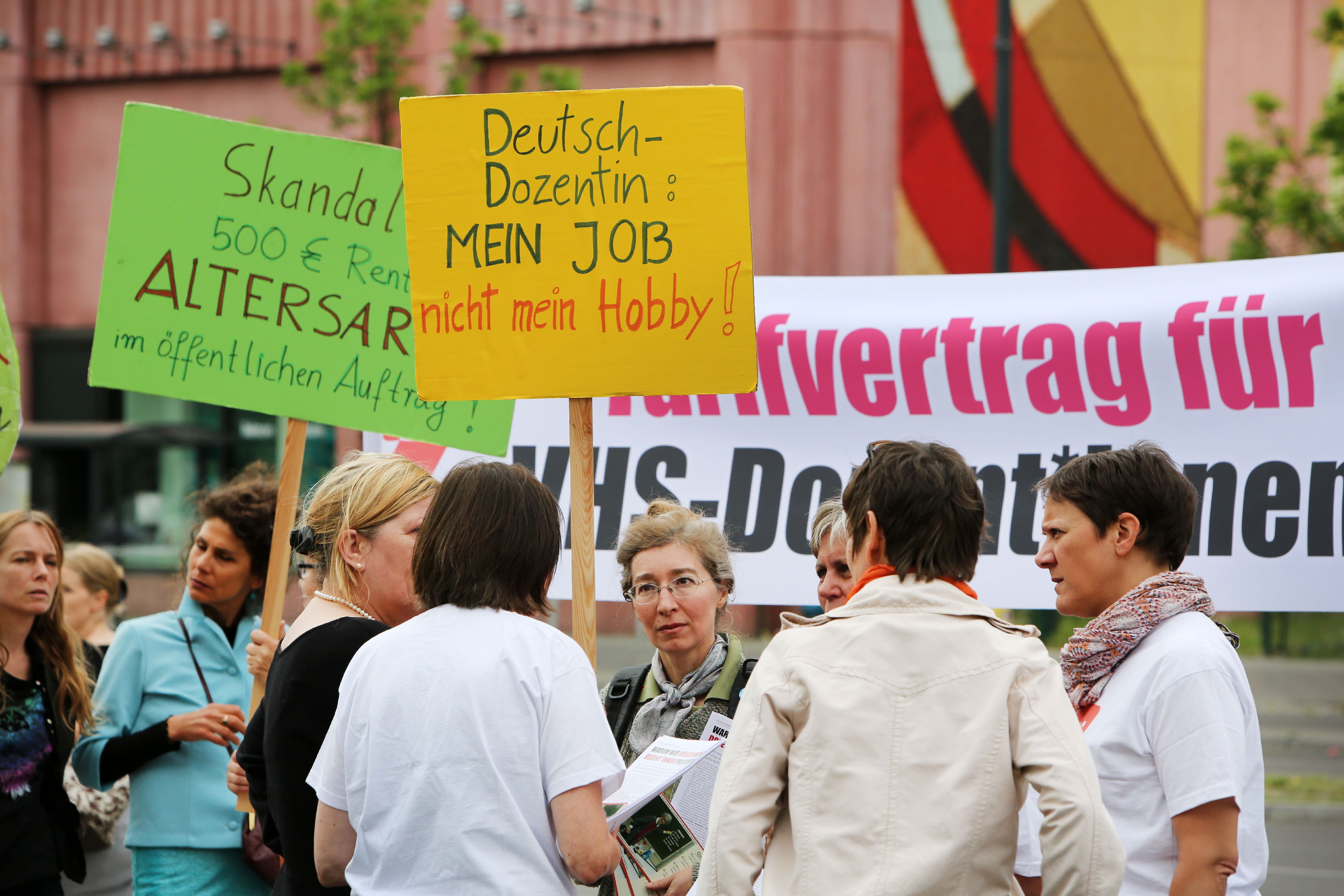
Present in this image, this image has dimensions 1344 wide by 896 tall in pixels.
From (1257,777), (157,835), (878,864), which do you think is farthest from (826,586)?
(157,835)

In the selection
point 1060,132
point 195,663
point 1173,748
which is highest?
point 1060,132

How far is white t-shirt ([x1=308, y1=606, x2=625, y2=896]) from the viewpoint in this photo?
7.48 ft

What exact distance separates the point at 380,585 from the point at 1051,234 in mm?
14933

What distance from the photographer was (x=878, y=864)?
82.6 inches

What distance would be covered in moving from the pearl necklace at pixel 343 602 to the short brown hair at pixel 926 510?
111cm

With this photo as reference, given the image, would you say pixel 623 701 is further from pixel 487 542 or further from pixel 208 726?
pixel 208 726

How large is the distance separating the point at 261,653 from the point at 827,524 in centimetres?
146

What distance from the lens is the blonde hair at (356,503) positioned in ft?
9.24

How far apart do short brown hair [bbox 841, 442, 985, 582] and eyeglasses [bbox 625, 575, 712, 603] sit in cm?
102

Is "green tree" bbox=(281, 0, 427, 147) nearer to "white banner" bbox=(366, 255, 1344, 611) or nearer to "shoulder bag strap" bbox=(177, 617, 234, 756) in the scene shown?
"white banner" bbox=(366, 255, 1344, 611)

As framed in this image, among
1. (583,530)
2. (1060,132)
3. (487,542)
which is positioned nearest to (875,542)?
(487,542)

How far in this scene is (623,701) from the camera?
3.30 meters

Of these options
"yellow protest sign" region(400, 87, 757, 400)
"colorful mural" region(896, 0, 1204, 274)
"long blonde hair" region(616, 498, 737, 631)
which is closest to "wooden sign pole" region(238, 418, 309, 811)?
"yellow protest sign" region(400, 87, 757, 400)

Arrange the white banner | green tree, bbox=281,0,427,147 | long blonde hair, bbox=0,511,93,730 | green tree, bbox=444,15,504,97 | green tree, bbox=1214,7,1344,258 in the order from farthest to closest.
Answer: green tree, bbox=444,15,504,97
green tree, bbox=281,0,427,147
green tree, bbox=1214,7,1344,258
the white banner
long blonde hair, bbox=0,511,93,730
